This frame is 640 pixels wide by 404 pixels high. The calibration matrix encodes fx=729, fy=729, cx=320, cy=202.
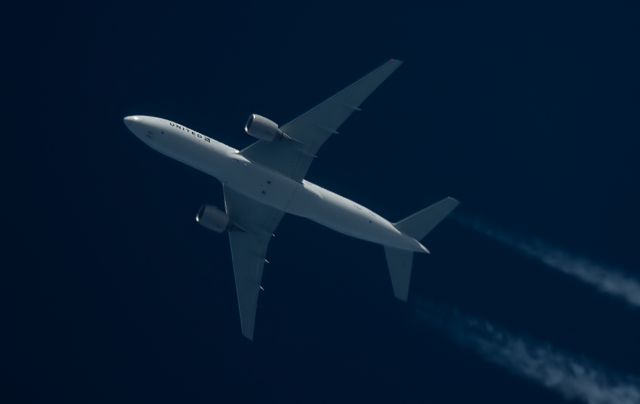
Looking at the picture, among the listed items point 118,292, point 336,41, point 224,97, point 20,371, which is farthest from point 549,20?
point 20,371

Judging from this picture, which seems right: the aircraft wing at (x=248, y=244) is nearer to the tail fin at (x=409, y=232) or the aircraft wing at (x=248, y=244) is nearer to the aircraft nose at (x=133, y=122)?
the aircraft nose at (x=133, y=122)

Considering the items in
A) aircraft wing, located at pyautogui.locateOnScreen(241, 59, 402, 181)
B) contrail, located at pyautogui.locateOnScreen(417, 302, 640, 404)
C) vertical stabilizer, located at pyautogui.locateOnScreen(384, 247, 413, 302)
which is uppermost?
aircraft wing, located at pyautogui.locateOnScreen(241, 59, 402, 181)

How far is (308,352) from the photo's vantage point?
5044cm

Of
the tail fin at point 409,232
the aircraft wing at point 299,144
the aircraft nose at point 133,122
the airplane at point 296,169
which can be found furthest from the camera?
the aircraft wing at point 299,144

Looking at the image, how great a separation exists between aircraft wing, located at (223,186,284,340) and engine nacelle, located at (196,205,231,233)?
207 centimetres

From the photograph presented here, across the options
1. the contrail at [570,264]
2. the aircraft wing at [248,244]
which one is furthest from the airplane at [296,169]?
the contrail at [570,264]

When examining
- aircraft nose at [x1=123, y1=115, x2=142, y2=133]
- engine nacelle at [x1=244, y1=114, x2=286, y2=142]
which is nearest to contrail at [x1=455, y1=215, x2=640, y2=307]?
engine nacelle at [x1=244, y1=114, x2=286, y2=142]

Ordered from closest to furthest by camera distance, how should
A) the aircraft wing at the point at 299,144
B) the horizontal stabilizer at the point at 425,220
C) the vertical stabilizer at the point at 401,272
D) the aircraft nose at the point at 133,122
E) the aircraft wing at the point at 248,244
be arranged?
the aircraft nose at the point at 133,122
the horizontal stabilizer at the point at 425,220
the aircraft wing at the point at 299,144
the vertical stabilizer at the point at 401,272
the aircraft wing at the point at 248,244

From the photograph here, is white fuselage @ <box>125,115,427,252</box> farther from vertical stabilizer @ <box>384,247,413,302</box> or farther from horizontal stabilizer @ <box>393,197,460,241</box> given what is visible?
vertical stabilizer @ <box>384,247,413,302</box>

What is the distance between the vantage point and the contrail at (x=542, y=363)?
157 feet

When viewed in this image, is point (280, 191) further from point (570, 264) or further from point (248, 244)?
point (570, 264)

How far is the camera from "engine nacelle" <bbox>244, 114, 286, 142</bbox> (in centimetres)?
4344

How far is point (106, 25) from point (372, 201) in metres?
23.0

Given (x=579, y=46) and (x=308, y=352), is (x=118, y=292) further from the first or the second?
(x=579, y=46)
